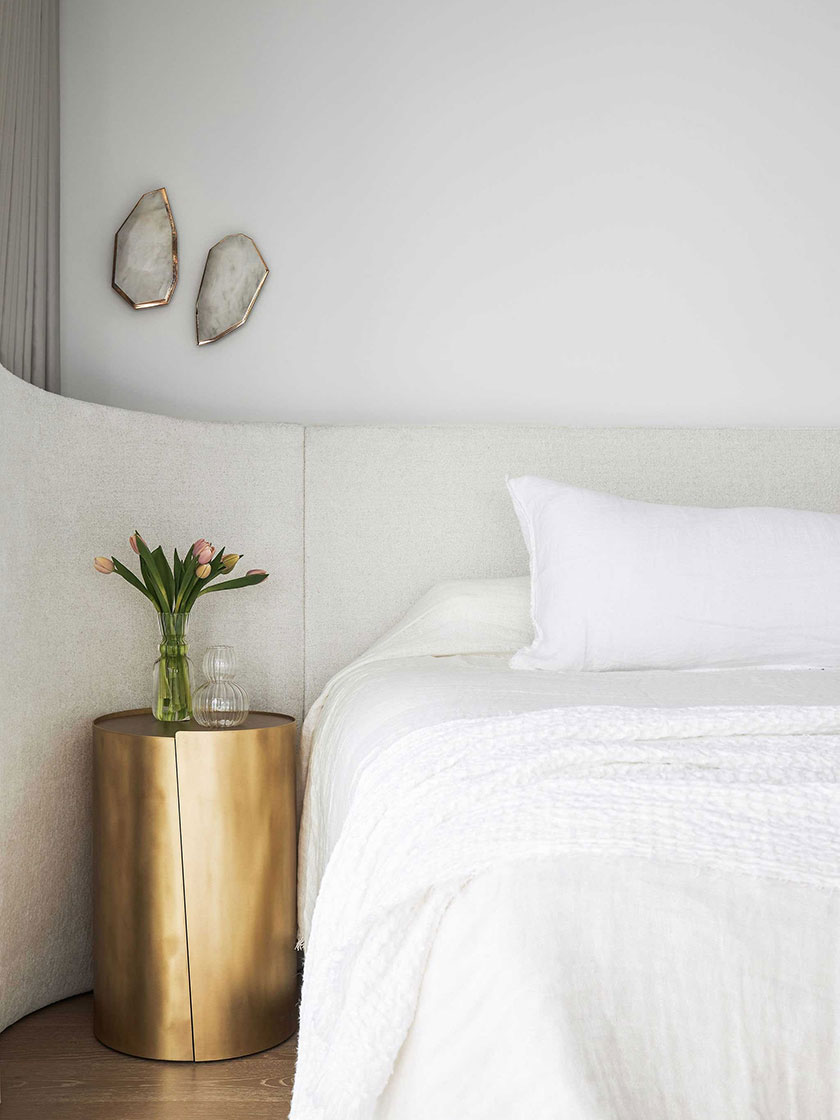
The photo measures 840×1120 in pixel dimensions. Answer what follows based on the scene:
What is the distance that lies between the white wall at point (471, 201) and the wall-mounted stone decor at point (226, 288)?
3 cm

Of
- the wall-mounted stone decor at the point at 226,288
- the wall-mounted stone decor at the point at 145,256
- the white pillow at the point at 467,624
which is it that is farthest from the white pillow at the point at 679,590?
the wall-mounted stone decor at the point at 145,256

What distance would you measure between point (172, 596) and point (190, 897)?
570 mm

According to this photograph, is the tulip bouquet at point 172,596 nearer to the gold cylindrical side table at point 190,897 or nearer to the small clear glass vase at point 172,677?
the small clear glass vase at point 172,677

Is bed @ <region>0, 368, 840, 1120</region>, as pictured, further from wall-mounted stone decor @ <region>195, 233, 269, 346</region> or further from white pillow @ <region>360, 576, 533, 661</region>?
wall-mounted stone decor @ <region>195, 233, 269, 346</region>

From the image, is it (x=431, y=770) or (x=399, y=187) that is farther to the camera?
(x=399, y=187)

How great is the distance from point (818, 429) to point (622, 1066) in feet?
6.65

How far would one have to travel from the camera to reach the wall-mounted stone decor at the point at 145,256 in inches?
90.1

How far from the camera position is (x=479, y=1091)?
2.22 ft

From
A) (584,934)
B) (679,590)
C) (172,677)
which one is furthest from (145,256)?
(584,934)

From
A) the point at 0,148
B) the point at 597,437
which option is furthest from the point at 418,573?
the point at 0,148

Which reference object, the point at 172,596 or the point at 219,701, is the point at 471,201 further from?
the point at 219,701

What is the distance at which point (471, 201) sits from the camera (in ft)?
7.92

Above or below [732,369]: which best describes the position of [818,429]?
below

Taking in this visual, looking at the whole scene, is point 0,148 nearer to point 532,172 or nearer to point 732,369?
point 532,172
